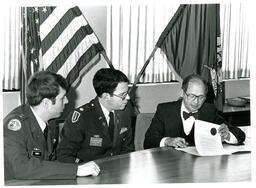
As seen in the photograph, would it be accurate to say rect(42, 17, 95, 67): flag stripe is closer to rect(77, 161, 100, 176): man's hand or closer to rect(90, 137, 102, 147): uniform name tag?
rect(90, 137, 102, 147): uniform name tag

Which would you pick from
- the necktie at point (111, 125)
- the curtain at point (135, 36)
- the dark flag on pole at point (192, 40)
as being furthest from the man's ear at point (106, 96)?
the dark flag on pole at point (192, 40)

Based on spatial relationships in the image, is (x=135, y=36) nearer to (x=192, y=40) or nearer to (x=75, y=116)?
(x=192, y=40)

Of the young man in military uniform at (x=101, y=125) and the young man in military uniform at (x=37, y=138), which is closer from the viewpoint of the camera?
the young man in military uniform at (x=37, y=138)

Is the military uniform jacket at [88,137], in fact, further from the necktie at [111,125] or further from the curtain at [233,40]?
the curtain at [233,40]

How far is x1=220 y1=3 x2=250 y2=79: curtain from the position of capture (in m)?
4.80

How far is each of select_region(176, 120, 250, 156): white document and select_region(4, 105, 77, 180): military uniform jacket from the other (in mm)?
808

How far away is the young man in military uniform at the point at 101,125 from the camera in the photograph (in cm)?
258

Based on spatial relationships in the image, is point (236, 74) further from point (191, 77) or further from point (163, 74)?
point (191, 77)

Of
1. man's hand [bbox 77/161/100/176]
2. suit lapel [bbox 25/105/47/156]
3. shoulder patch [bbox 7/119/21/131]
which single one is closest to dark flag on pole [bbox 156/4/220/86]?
suit lapel [bbox 25/105/47/156]

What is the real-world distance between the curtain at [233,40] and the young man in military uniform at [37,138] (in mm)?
3053

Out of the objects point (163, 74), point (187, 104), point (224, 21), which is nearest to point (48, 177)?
point (187, 104)

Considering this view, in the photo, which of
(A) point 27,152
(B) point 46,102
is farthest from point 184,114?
(A) point 27,152

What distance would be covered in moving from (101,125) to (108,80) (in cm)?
→ 32

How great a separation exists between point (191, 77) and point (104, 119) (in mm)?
786
